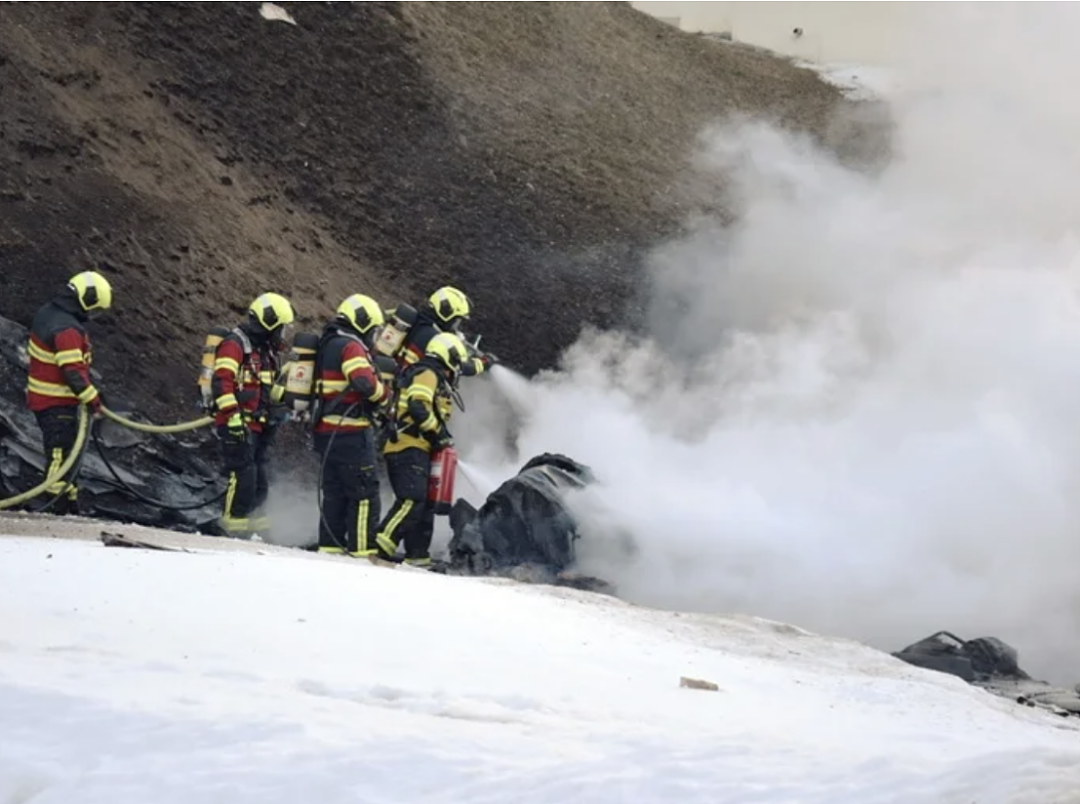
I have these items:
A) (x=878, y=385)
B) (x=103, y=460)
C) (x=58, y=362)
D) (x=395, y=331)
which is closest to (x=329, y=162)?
(x=103, y=460)

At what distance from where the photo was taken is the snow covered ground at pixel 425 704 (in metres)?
5.01

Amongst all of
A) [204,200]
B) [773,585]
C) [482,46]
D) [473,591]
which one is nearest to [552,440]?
[773,585]

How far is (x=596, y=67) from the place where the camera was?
23.3m

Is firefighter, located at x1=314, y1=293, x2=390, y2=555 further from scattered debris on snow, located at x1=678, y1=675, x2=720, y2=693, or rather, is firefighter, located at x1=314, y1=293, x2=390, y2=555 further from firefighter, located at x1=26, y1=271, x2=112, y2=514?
scattered debris on snow, located at x1=678, y1=675, x2=720, y2=693

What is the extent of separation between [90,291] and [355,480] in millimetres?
2505

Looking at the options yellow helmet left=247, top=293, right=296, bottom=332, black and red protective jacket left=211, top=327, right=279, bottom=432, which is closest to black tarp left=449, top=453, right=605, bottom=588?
black and red protective jacket left=211, top=327, right=279, bottom=432

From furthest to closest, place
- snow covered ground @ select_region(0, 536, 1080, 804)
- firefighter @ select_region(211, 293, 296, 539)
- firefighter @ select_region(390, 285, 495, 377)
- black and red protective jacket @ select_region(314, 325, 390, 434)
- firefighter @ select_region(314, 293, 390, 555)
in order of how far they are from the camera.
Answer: firefighter @ select_region(211, 293, 296, 539) < firefighter @ select_region(390, 285, 495, 377) < firefighter @ select_region(314, 293, 390, 555) < black and red protective jacket @ select_region(314, 325, 390, 434) < snow covered ground @ select_region(0, 536, 1080, 804)

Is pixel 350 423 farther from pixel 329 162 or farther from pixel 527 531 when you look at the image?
pixel 329 162

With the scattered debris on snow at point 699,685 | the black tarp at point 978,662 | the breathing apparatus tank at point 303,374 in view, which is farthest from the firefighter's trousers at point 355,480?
the scattered debris on snow at point 699,685

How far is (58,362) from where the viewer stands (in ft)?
40.8

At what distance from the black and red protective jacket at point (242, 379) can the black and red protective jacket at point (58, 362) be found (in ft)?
3.27

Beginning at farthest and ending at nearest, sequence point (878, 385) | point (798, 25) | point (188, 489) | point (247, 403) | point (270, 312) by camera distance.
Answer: point (798, 25)
point (878, 385)
point (188, 489)
point (247, 403)
point (270, 312)

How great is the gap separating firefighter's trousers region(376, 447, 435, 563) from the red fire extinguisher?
0.08 m

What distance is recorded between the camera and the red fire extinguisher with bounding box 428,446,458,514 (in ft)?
41.5
